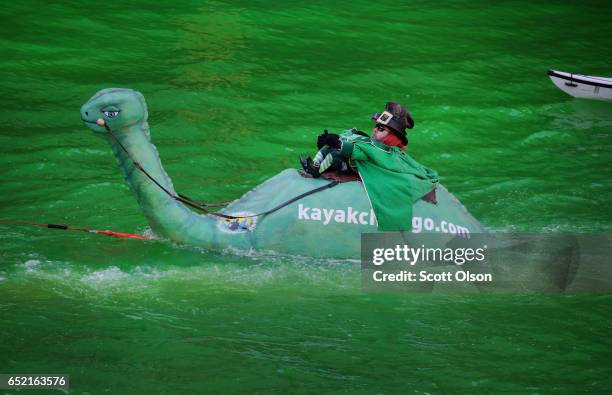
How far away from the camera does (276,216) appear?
779 cm

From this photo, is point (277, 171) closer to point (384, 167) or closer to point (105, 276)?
point (384, 167)

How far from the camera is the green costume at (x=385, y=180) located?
768 cm

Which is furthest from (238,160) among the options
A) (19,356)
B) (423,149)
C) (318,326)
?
(19,356)

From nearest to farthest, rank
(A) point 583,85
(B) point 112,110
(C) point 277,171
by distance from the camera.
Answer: (B) point 112,110 → (C) point 277,171 → (A) point 583,85

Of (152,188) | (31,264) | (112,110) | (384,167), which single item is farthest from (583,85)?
(31,264)

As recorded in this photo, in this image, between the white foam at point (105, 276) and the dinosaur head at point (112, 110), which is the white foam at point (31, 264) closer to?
the white foam at point (105, 276)

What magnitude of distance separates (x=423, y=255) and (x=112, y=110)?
260 cm

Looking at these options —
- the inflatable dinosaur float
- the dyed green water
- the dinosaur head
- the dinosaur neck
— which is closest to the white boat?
the dyed green water

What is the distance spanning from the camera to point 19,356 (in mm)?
6234

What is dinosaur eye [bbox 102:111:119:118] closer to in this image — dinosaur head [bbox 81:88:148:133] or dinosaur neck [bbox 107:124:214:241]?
dinosaur head [bbox 81:88:148:133]

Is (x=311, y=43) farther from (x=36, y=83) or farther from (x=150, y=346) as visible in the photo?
(x=150, y=346)

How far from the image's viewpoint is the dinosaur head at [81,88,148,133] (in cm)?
738

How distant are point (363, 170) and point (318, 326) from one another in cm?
140

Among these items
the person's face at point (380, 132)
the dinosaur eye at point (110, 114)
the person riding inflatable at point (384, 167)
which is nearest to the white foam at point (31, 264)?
the dinosaur eye at point (110, 114)
